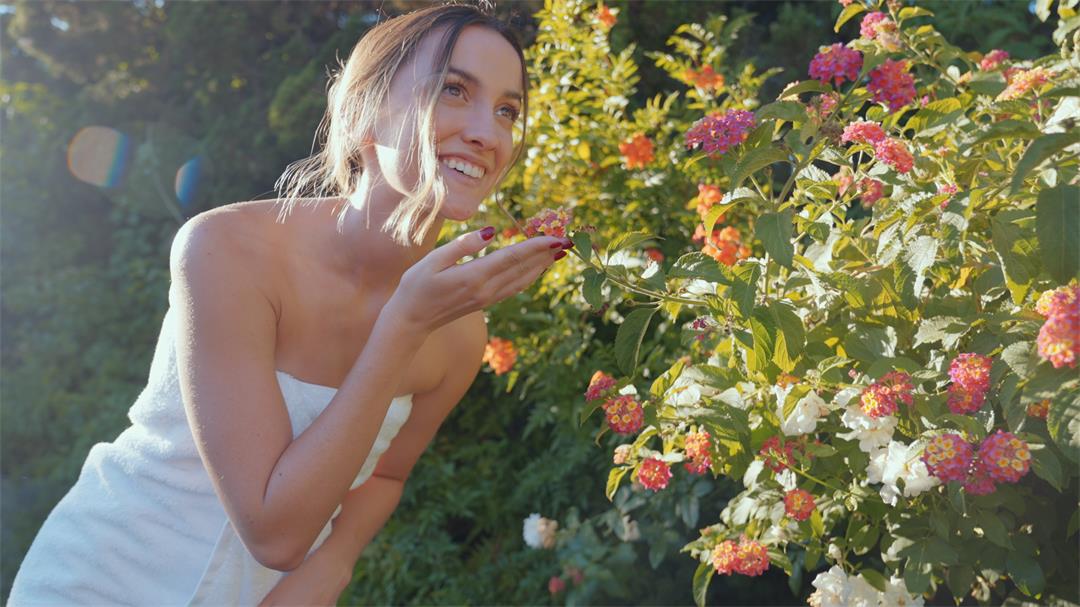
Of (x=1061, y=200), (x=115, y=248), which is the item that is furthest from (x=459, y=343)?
(x=115, y=248)

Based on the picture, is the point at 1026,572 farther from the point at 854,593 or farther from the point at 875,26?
the point at 875,26

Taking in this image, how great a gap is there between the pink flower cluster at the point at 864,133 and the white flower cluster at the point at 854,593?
0.71m

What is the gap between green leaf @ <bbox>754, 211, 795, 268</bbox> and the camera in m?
1.37

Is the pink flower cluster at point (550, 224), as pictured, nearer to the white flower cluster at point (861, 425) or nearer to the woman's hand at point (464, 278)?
the woman's hand at point (464, 278)

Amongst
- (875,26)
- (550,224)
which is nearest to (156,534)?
(550,224)

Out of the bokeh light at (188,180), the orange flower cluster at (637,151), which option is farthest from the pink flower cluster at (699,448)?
the bokeh light at (188,180)

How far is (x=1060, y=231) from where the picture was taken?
1.21 meters

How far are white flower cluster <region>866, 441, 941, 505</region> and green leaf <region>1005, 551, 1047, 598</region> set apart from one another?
20 centimetres

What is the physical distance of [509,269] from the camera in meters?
1.42

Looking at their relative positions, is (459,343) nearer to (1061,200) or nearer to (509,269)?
(509,269)

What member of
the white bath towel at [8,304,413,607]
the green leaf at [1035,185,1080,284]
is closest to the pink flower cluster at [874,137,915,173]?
the green leaf at [1035,185,1080,284]

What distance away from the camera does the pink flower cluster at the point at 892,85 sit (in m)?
1.69

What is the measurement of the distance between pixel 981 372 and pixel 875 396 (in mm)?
147

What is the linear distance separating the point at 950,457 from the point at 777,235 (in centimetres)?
37
